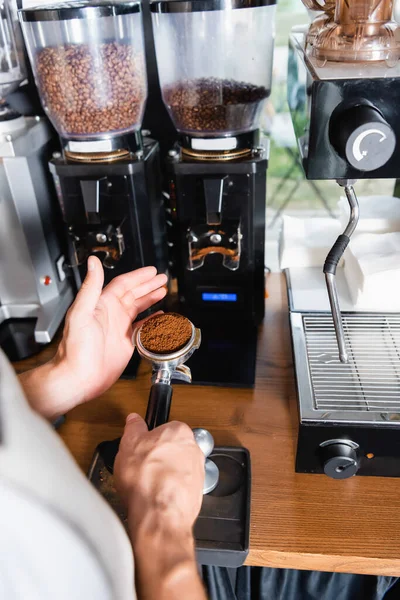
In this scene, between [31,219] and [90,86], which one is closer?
[90,86]

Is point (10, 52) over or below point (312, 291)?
over

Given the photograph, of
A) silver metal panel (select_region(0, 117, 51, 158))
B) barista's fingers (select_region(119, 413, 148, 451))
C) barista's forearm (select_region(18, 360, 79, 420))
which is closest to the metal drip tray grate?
barista's fingers (select_region(119, 413, 148, 451))

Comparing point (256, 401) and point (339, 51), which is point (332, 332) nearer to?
point (256, 401)

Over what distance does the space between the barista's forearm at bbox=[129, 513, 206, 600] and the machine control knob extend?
6.9 inches

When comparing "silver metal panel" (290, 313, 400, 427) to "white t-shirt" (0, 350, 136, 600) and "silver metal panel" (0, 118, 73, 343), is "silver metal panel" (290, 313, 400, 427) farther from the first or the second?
"silver metal panel" (0, 118, 73, 343)

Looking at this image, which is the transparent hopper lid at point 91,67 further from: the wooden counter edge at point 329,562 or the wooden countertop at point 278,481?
the wooden counter edge at point 329,562

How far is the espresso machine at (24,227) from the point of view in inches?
35.4

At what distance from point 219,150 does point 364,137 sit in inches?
12.5

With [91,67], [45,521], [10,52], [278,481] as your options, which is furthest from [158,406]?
[10,52]

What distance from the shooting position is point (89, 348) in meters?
0.70

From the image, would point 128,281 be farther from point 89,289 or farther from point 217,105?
point 217,105

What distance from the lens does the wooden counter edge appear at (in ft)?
2.02

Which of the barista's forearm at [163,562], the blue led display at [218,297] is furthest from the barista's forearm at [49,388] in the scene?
the blue led display at [218,297]

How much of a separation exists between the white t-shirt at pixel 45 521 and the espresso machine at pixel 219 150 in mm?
549
